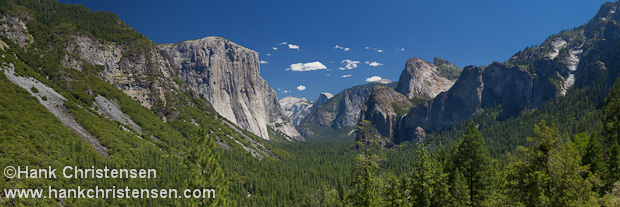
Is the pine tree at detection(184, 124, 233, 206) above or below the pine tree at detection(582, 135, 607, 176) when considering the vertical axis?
above

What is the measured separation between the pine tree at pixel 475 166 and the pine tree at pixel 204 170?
29.5 metres

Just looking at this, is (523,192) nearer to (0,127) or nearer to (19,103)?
(0,127)

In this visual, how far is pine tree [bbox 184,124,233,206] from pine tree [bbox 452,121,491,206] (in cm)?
2945

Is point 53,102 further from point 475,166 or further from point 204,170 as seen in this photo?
point 475,166

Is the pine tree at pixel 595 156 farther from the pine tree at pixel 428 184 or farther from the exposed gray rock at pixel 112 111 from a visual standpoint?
the exposed gray rock at pixel 112 111

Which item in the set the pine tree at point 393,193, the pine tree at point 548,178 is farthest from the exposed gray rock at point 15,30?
the pine tree at point 548,178

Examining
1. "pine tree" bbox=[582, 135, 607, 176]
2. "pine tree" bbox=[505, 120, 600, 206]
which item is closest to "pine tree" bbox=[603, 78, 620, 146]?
"pine tree" bbox=[582, 135, 607, 176]

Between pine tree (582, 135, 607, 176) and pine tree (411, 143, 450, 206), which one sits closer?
pine tree (411, 143, 450, 206)

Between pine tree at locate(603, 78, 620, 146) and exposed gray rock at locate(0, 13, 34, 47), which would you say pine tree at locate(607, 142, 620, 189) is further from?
exposed gray rock at locate(0, 13, 34, 47)

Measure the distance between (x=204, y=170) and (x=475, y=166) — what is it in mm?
31918

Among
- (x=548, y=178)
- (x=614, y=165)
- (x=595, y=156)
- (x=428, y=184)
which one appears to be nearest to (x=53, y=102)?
(x=428, y=184)

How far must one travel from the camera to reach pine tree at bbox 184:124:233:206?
22.3 metres

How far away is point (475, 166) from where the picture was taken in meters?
36.5

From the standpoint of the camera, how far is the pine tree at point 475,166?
36.4 metres
